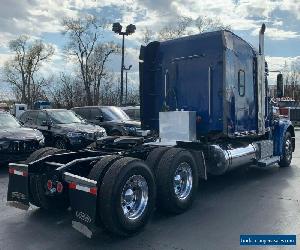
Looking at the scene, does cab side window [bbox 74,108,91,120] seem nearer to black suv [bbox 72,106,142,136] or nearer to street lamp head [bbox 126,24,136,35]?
black suv [bbox 72,106,142,136]

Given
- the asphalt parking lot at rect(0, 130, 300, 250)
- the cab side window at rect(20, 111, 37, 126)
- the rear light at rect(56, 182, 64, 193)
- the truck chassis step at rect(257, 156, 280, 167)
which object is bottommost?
the asphalt parking lot at rect(0, 130, 300, 250)

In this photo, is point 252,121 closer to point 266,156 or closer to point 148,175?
point 266,156

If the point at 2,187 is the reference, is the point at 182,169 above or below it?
above

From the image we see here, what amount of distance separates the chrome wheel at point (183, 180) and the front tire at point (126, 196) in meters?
0.78

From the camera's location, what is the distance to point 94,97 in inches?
1731

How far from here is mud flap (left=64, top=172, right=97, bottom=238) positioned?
190 inches

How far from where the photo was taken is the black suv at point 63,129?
1255cm

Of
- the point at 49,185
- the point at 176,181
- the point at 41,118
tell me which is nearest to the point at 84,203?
the point at 49,185

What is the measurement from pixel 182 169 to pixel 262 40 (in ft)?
14.7

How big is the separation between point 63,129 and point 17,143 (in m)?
2.52

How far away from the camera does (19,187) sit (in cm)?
598

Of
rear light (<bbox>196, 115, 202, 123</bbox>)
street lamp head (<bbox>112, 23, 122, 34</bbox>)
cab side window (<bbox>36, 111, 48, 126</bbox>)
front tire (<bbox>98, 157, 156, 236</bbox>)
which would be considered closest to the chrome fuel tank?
rear light (<bbox>196, 115, 202, 123</bbox>)

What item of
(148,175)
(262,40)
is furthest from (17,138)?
(262,40)

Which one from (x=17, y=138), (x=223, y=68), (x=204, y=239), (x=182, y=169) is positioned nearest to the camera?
(x=204, y=239)
